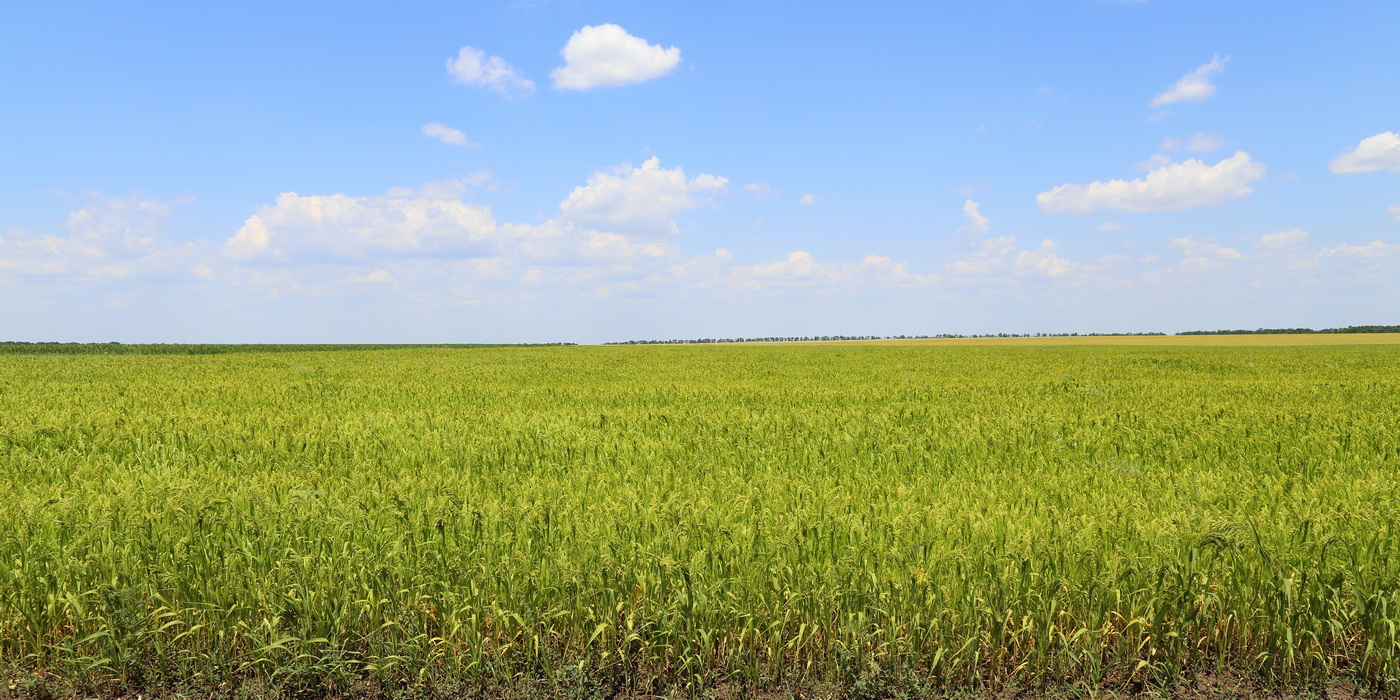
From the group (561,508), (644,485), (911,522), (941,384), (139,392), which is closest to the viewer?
(911,522)

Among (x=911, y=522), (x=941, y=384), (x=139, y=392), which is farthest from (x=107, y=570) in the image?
(x=941, y=384)

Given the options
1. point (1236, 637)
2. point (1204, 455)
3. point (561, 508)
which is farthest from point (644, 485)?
point (1204, 455)

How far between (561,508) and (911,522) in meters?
2.35

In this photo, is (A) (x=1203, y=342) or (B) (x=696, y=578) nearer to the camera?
(B) (x=696, y=578)

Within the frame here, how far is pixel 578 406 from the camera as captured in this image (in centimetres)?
1175

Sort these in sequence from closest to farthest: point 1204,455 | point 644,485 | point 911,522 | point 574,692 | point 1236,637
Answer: point 574,692 < point 1236,637 < point 911,522 < point 644,485 < point 1204,455

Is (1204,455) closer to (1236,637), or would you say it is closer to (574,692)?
(1236,637)

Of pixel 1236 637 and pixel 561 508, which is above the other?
pixel 561 508

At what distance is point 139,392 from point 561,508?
13.6 meters

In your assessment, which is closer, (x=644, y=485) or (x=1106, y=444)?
(x=644, y=485)

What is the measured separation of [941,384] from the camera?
15359 millimetres

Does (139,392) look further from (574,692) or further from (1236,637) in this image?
(1236,637)

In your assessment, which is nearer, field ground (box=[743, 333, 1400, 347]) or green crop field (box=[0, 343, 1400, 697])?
green crop field (box=[0, 343, 1400, 697])

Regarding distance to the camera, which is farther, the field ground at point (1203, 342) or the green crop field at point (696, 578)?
the field ground at point (1203, 342)
